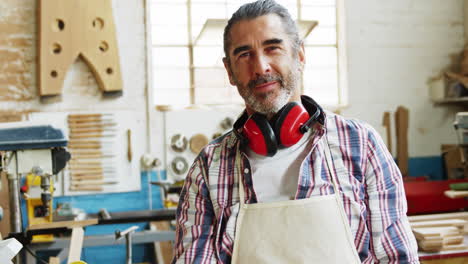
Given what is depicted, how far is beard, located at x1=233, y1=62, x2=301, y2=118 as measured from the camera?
1.39 meters

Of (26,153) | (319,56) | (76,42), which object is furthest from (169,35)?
(26,153)

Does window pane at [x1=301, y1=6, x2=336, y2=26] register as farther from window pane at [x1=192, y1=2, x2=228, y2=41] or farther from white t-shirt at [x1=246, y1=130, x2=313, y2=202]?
white t-shirt at [x1=246, y1=130, x2=313, y2=202]

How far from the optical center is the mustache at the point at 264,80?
1377 mm

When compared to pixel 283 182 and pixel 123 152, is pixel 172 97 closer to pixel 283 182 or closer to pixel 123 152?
pixel 123 152

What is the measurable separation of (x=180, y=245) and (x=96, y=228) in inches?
116

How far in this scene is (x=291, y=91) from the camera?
1427 mm

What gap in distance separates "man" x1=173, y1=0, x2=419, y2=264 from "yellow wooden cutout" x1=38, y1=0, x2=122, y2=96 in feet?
9.40

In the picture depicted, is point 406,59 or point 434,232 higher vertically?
point 406,59

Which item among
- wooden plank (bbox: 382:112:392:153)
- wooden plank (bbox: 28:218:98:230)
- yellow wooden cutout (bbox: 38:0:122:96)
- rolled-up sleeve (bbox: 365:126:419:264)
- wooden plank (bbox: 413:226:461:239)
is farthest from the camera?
wooden plank (bbox: 382:112:392:153)

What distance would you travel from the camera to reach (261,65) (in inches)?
53.6

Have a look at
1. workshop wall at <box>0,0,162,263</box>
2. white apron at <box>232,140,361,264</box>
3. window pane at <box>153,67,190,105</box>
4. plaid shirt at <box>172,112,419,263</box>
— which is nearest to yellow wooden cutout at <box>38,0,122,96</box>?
workshop wall at <box>0,0,162,263</box>

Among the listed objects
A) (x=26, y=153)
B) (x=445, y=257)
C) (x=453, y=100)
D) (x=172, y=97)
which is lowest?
(x=445, y=257)

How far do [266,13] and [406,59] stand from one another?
3.73m

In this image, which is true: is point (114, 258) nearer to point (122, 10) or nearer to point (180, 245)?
point (122, 10)
